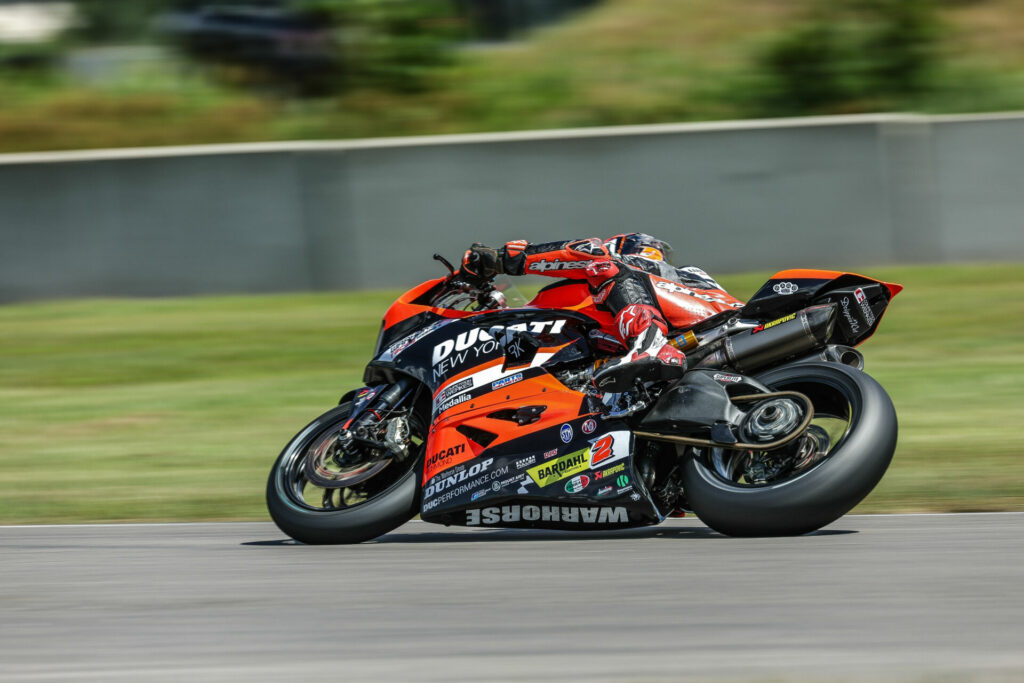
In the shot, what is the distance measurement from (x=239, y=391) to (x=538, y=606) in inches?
309

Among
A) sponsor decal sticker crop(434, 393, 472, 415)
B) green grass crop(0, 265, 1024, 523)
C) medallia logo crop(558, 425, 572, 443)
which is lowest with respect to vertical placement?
green grass crop(0, 265, 1024, 523)

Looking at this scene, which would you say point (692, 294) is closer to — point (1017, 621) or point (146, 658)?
point (1017, 621)

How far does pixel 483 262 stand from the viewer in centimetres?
671

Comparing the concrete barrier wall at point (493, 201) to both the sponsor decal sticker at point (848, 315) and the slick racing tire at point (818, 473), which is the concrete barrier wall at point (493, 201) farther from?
the slick racing tire at point (818, 473)

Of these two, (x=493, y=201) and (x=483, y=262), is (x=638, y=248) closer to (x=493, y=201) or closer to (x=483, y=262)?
(x=483, y=262)

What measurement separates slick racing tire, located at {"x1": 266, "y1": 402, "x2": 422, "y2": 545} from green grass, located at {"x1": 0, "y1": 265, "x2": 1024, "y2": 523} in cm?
116

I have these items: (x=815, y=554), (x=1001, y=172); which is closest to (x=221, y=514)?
(x=815, y=554)

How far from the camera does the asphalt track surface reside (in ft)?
A: 14.0

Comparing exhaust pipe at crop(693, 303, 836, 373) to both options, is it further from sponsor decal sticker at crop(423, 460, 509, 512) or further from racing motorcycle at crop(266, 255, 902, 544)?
sponsor decal sticker at crop(423, 460, 509, 512)

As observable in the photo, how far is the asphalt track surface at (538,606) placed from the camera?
4277 mm

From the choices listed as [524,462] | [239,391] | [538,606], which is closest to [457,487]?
[524,462]

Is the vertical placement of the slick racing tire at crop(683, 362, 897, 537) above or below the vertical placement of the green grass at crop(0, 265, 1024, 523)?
above

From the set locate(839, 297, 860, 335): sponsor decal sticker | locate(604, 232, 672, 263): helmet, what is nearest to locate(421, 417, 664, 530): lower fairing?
locate(604, 232, 672, 263): helmet

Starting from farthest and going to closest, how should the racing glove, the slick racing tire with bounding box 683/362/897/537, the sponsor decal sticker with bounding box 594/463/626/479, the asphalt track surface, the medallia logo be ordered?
the racing glove
the medallia logo
the sponsor decal sticker with bounding box 594/463/626/479
the slick racing tire with bounding box 683/362/897/537
the asphalt track surface
